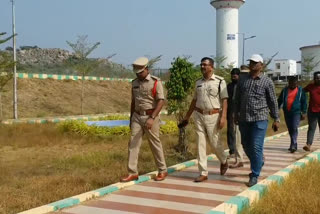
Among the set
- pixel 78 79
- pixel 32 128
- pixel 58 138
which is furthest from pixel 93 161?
pixel 78 79

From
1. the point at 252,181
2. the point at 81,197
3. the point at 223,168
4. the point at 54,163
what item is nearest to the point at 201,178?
the point at 223,168

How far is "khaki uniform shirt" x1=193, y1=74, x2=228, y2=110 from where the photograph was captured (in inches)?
243

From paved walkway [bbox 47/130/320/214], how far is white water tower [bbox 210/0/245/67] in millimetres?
48952

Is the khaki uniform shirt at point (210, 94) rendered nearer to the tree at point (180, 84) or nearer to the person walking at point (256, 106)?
the person walking at point (256, 106)

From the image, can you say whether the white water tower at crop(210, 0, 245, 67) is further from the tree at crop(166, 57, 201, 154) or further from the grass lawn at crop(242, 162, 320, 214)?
the grass lawn at crop(242, 162, 320, 214)

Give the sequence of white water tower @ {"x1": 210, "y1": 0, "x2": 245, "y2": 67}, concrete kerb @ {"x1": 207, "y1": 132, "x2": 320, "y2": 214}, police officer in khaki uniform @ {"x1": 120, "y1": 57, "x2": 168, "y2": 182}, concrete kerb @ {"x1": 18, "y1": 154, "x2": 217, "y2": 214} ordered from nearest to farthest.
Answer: concrete kerb @ {"x1": 207, "y1": 132, "x2": 320, "y2": 214}, concrete kerb @ {"x1": 18, "y1": 154, "x2": 217, "y2": 214}, police officer in khaki uniform @ {"x1": 120, "y1": 57, "x2": 168, "y2": 182}, white water tower @ {"x1": 210, "y1": 0, "x2": 245, "y2": 67}

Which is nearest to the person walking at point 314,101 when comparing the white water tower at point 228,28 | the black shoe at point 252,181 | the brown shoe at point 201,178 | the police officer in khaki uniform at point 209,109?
the police officer in khaki uniform at point 209,109

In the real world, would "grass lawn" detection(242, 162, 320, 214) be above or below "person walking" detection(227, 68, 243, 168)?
below

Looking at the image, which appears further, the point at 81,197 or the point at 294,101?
the point at 294,101

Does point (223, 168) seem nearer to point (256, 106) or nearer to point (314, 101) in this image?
point (256, 106)

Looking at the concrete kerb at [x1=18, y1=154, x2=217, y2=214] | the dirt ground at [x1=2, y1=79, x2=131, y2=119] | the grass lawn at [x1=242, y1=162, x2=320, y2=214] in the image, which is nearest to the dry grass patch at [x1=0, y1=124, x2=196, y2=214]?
the concrete kerb at [x1=18, y1=154, x2=217, y2=214]

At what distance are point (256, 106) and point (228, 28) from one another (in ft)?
166

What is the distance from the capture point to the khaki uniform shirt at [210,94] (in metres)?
6.16

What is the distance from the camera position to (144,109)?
6.07 meters
